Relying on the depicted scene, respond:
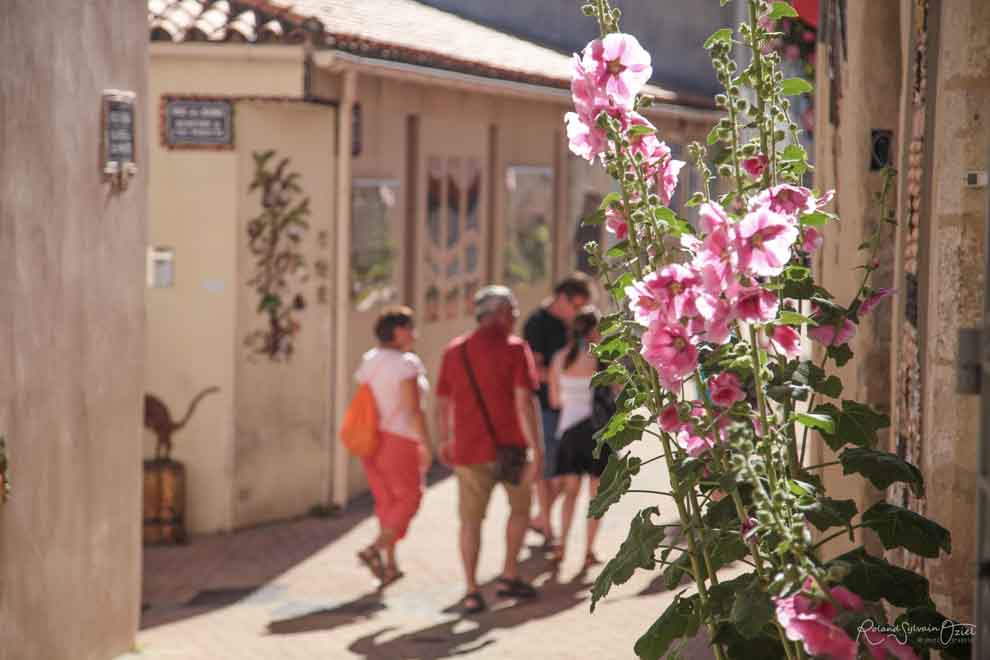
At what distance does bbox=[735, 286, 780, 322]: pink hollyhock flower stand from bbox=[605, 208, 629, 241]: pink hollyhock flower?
2.24 feet

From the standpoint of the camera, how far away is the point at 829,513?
4.63 meters

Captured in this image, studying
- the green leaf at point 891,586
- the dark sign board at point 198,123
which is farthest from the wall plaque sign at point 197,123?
the green leaf at point 891,586

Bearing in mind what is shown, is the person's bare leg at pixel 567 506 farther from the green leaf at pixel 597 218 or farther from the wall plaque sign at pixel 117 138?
the green leaf at pixel 597 218

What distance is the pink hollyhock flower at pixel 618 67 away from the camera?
4812 millimetres

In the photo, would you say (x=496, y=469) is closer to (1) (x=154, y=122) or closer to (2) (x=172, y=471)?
(2) (x=172, y=471)

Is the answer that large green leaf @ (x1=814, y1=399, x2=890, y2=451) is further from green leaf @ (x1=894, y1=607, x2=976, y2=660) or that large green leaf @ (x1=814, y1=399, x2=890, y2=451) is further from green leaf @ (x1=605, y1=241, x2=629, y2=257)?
green leaf @ (x1=605, y1=241, x2=629, y2=257)

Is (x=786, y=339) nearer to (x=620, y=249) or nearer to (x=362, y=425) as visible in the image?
(x=620, y=249)

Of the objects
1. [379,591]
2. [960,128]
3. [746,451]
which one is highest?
[960,128]

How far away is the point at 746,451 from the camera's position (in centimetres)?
428

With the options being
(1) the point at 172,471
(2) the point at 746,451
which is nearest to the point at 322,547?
(1) the point at 172,471

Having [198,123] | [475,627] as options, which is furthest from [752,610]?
[198,123]

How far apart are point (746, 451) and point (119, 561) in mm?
5407

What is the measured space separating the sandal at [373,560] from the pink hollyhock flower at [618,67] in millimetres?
6900

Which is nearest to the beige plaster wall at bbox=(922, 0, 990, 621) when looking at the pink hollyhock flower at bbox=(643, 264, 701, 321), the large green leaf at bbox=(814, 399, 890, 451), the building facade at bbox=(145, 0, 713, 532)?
the large green leaf at bbox=(814, 399, 890, 451)
